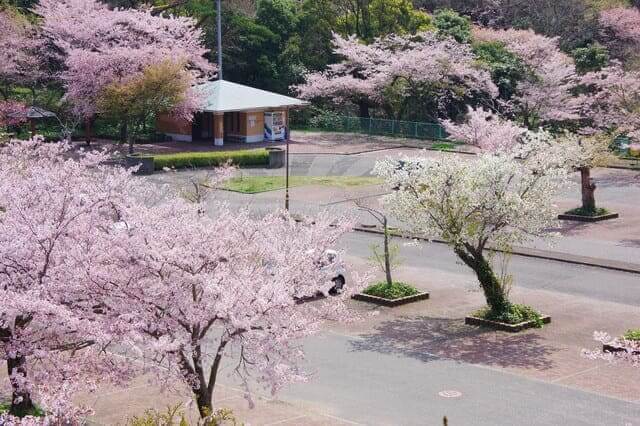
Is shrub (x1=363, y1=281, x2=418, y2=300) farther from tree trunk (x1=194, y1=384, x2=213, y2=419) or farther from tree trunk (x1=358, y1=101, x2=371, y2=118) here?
tree trunk (x1=358, y1=101, x2=371, y2=118)

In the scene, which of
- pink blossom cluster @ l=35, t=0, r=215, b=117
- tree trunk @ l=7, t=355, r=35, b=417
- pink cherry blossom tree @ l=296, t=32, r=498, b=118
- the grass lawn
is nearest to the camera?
tree trunk @ l=7, t=355, r=35, b=417

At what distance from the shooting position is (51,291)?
1856 cm

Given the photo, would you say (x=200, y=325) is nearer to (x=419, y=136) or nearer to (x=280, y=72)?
(x=419, y=136)

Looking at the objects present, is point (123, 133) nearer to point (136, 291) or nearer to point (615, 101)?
point (615, 101)

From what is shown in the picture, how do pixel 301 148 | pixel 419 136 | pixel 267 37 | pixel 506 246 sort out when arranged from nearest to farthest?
pixel 506 246
pixel 301 148
pixel 419 136
pixel 267 37

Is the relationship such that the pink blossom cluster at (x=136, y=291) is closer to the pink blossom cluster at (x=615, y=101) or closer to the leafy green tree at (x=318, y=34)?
the pink blossom cluster at (x=615, y=101)

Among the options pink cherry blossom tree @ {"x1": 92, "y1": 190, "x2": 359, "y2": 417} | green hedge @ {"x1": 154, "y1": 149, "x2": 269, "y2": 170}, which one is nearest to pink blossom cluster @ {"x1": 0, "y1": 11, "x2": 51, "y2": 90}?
green hedge @ {"x1": 154, "y1": 149, "x2": 269, "y2": 170}

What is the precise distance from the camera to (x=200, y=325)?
1806cm

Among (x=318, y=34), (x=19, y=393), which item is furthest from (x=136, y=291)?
(x=318, y=34)

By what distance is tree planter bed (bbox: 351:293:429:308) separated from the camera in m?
32.3

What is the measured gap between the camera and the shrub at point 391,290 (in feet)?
107

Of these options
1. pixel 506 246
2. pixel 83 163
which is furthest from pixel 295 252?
pixel 506 246

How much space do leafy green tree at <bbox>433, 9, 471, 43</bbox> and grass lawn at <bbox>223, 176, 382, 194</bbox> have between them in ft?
74.9

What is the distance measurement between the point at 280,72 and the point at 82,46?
678 inches
